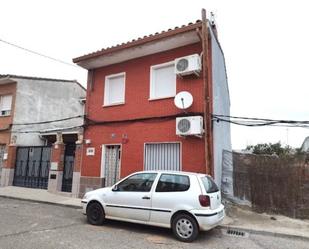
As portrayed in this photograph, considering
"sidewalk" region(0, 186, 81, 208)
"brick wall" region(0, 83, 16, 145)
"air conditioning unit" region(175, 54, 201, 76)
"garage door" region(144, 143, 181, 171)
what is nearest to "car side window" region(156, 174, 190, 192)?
"garage door" region(144, 143, 181, 171)

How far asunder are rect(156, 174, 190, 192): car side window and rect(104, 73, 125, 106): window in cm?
557

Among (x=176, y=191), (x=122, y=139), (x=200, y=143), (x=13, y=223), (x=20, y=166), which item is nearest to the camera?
(x=176, y=191)

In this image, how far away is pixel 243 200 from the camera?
9.95 m

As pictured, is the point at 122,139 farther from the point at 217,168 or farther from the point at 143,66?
the point at 217,168

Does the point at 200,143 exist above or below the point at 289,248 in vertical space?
above

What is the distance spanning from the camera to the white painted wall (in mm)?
16812

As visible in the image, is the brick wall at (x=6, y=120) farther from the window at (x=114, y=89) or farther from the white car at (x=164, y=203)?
the white car at (x=164, y=203)

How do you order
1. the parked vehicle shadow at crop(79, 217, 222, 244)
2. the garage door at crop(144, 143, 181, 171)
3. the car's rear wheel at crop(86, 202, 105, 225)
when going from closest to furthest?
the parked vehicle shadow at crop(79, 217, 222, 244)
the car's rear wheel at crop(86, 202, 105, 225)
the garage door at crop(144, 143, 181, 171)

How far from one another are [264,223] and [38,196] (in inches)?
366

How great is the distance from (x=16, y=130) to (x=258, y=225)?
14094 millimetres

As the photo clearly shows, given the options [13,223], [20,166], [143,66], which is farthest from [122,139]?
[20,166]

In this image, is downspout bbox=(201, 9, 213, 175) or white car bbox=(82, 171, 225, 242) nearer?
white car bbox=(82, 171, 225, 242)

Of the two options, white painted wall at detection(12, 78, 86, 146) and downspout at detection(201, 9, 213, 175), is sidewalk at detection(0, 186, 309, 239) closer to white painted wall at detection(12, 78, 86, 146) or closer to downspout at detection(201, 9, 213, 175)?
downspout at detection(201, 9, 213, 175)

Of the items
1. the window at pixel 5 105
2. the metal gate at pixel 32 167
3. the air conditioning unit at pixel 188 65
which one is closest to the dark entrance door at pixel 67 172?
the metal gate at pixel 32 167
